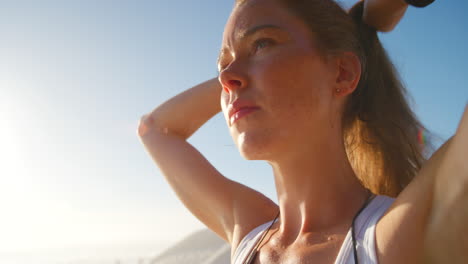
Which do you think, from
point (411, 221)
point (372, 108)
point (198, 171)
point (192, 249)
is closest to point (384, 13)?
point (372, 108)

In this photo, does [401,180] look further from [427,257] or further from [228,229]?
[228,229]

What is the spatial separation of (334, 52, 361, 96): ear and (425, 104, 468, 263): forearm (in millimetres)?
740

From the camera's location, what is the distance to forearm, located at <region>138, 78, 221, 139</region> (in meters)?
2.51

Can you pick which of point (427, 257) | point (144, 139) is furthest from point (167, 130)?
point (427, 257)

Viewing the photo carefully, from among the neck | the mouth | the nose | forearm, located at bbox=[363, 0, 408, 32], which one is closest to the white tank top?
the neck

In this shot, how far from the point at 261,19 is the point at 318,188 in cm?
81

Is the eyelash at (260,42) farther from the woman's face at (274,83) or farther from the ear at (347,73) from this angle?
the ear at (347,73)

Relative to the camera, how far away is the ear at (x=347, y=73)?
1.67m

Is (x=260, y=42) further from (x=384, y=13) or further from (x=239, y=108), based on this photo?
(x=384, y=13)

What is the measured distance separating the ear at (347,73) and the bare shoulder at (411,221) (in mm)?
658

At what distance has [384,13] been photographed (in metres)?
1.71

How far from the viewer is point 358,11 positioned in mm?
1899

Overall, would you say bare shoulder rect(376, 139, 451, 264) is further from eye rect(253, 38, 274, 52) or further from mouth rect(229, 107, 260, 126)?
eye rect(253, 38, 274, 52)

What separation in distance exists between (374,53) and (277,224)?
40.5 inches
